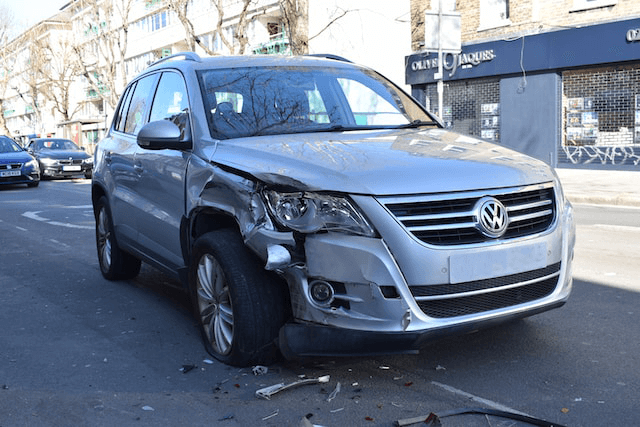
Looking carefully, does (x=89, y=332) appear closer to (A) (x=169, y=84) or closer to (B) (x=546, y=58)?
(A) (x=169, y=84)

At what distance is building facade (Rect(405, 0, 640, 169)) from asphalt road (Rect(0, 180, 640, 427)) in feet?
50.3

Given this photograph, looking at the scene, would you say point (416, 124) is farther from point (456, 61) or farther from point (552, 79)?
point (456, 61)

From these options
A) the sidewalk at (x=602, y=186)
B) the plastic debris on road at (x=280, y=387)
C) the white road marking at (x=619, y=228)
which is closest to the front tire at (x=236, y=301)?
the plastic debris on road at (x=280, y=387)

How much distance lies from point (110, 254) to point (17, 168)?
53.3ft

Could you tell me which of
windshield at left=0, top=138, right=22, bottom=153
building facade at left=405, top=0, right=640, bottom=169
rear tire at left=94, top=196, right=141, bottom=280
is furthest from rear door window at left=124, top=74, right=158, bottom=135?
windshield at left=0, top=138, right=22, bottom=153

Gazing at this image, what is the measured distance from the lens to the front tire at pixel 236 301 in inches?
155

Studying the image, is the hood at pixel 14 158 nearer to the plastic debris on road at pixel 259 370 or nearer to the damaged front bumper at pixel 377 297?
the plastic debris on road at pixel 259 370

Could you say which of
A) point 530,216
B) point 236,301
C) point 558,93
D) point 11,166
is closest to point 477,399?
point 530,216

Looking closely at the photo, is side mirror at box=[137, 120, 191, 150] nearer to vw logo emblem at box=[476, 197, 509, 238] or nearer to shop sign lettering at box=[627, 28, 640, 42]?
vw logo emblem at box=[476, 197, 509, 238]

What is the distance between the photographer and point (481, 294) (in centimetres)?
374

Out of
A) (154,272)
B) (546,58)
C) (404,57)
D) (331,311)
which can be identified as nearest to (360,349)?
(331,311)

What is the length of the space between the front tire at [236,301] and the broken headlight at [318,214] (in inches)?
15.6

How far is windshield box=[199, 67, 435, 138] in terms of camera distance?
4.77 m

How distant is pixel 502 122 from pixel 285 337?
68.4 feet
